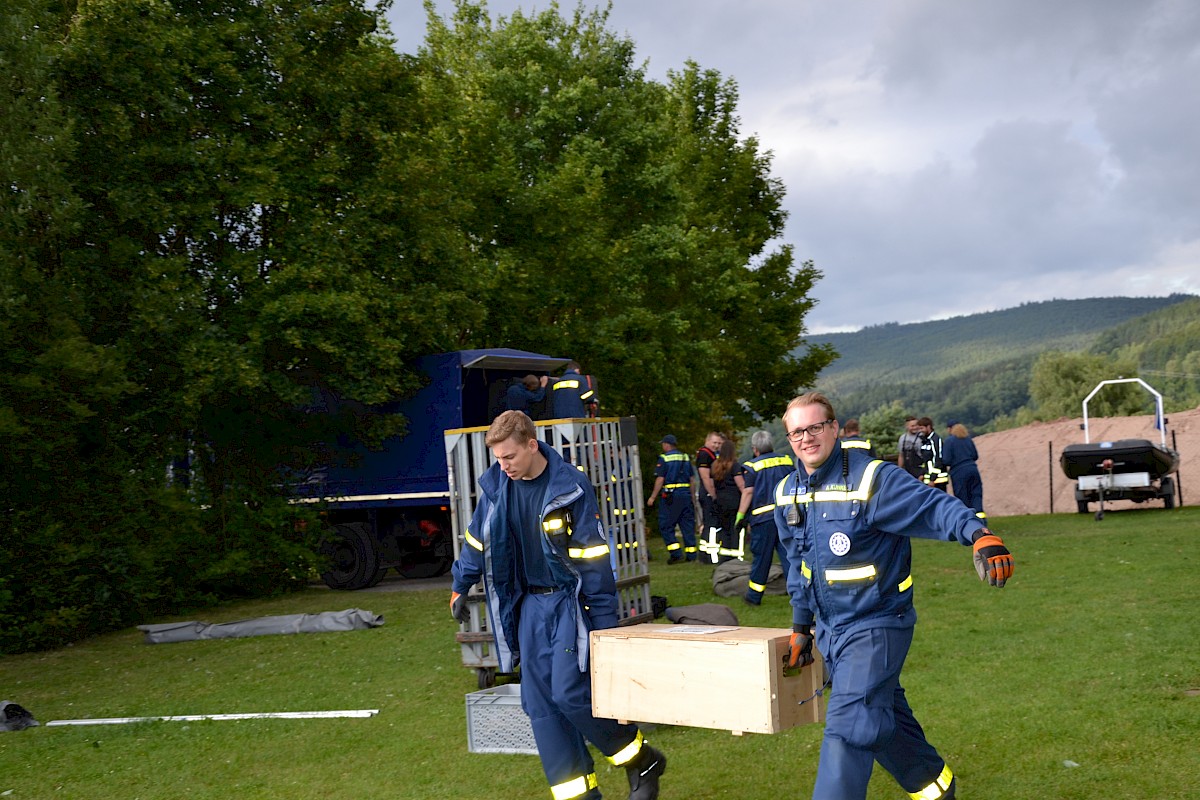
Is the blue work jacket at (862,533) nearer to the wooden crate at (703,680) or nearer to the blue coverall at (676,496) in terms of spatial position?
the wooden crate at (703,680)

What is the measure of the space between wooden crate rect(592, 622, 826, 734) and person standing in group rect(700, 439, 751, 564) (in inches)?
408

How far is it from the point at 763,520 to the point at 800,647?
8.71 metres

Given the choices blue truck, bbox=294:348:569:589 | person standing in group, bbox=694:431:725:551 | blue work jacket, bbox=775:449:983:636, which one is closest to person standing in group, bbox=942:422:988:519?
person standing in group, bbox=694:431:725:551

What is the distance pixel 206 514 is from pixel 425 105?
8017 millimetres

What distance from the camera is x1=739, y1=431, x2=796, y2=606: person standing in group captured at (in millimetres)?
13250

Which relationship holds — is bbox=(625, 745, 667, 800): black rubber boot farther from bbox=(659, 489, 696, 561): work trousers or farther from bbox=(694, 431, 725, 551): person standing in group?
bbox=(659, 489, 696, 561): work trousers

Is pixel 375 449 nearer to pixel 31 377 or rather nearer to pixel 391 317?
pixel 391 317

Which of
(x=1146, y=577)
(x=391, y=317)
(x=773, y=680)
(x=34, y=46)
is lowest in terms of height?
(x=1146, y=577)

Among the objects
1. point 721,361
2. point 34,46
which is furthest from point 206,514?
point 721,361

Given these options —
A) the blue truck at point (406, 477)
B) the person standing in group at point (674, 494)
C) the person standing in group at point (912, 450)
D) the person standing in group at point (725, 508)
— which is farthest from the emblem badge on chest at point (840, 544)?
the person standing in group at point (912, 450)

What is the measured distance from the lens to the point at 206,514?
17.8 meters

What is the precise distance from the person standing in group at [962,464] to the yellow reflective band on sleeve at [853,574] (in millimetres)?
15423

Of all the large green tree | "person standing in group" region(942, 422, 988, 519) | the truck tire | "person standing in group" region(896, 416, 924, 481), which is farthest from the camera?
the large green tree

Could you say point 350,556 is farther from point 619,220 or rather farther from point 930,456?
point 619,220
